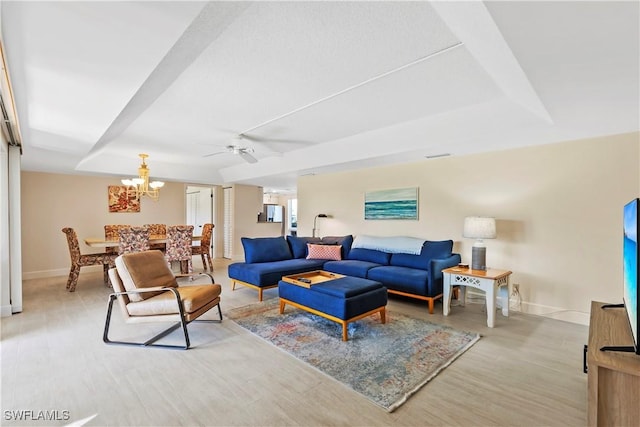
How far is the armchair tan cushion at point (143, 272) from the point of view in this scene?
293cm

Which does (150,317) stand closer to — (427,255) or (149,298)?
(149,298)

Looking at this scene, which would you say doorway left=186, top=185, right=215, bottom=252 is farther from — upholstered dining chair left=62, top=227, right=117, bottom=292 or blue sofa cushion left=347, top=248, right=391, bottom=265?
blue sofa cushion left=347, top=248, right=391, bottom=265

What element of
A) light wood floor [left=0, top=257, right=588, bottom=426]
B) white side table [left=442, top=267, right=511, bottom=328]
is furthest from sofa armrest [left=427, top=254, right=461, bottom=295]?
light wood floor [left=0, top=257, right=588, bottom=426]

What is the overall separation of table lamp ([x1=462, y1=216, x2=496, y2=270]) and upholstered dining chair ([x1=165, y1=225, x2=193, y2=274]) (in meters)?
4.84

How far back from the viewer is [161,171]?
6.42m

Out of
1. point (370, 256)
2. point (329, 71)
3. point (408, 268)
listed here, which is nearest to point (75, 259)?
point (370, 256)

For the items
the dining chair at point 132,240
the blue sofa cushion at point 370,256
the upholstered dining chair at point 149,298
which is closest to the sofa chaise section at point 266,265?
the blue sofa cushion at point 370,256

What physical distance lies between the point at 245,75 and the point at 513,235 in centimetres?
377

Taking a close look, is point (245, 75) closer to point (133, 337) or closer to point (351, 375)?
point (351, 375)

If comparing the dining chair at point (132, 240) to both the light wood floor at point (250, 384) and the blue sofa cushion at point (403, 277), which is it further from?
the blue sofa cushion at point (403, 277)

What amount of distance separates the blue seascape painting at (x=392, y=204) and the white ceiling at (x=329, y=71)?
2.75ft

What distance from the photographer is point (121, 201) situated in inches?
264

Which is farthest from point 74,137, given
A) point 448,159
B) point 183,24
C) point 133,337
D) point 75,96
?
point 448,159

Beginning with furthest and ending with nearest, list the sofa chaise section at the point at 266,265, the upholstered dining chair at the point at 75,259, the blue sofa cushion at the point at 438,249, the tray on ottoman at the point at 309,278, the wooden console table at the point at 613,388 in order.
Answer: the upholstered dining chair at the point at 75,259, the sofa chaise section at the point at 266,265, the blue sofa cushion at the point at 438,249, the tray on ottoman at the point at 309,278, the wooden console table at the point at 613,388
